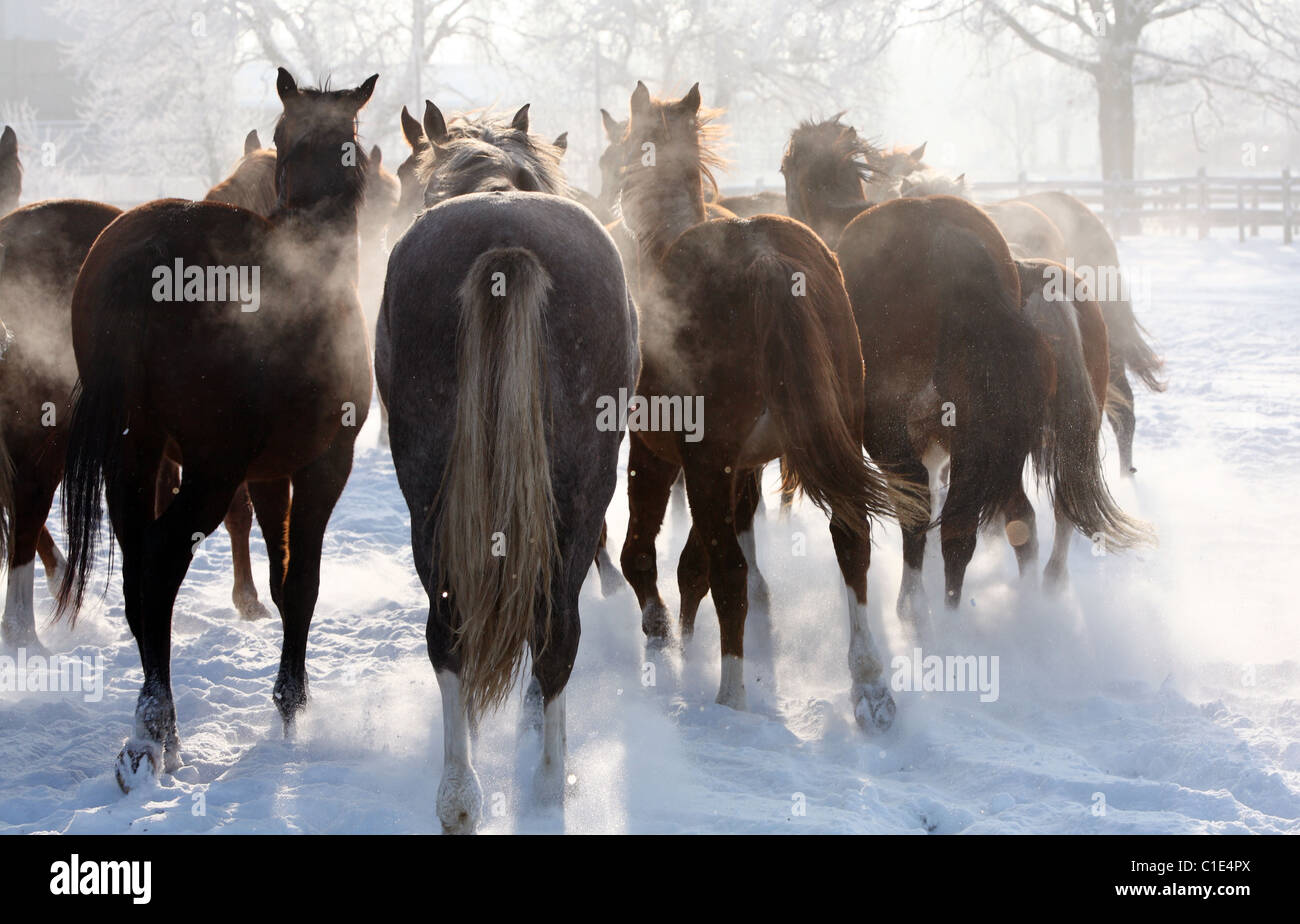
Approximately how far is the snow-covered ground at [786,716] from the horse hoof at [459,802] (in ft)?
0.47

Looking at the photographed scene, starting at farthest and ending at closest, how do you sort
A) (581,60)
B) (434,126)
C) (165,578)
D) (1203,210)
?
(581,60), (1203,210), (434,126), (165,578)

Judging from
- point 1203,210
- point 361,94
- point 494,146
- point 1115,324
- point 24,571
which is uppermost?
point 1203,210

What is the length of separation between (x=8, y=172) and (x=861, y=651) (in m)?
5.08

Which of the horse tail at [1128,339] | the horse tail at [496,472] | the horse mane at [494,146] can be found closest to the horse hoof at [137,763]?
the horse tail at [496,472]

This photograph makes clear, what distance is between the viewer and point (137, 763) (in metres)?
3.53

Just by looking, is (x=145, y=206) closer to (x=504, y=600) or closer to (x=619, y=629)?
(x=504, y=600)

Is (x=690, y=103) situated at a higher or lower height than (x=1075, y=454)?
higher

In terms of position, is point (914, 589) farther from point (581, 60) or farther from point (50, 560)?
point (581, 60)

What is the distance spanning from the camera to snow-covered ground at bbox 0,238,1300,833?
3268 millimetres

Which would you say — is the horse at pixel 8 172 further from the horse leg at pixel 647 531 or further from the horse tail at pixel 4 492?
the horse leg at pixel 647 531

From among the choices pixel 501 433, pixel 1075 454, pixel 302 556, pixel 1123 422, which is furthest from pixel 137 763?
pixel 1123 422

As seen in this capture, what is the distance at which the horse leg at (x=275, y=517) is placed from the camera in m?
4.31

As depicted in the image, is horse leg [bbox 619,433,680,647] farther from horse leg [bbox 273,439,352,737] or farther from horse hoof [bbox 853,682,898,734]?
horse leg [bbox 273,439,352,737]
